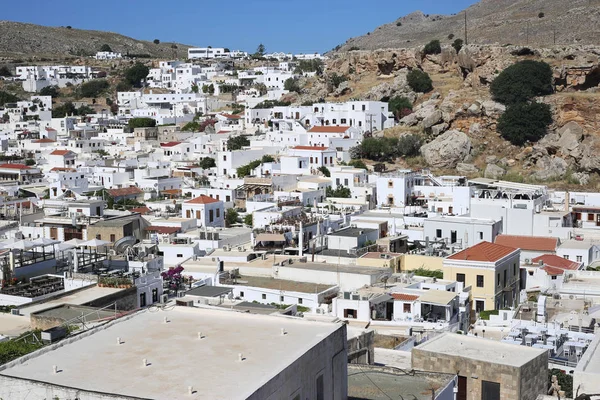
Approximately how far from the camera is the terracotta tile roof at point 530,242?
3128 cm

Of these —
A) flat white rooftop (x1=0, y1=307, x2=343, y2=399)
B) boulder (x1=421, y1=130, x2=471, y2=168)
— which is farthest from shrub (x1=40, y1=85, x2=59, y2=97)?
flat white rooftop (x1=0, y1=307, x2=343, y2=399)

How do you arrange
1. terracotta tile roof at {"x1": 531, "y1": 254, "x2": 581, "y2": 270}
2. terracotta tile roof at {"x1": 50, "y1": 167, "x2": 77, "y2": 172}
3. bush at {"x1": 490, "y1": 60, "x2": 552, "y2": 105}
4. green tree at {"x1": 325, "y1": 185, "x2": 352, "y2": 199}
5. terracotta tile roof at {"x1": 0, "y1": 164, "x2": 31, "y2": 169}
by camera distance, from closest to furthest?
terracotta tile roof at {"x1": 531, "y1": 254, "x2": 581, "y2": 270} → green tree at {"x1": 325, "y1": 185, "x2": 352, "y2": 199} → terracotta tile roof at {"x1": 50, "y1": 167, "x2": 77, "y2": 172} → terracotta tile roof at {"x1": 0, "y1": 164, "x2": 31, "y2": 169} → bush at {"x1": 490, "y1": 60, "x2": 552, "y2": 105}

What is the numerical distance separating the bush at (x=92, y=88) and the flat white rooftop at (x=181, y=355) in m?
89.9

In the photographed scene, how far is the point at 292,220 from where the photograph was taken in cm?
3619

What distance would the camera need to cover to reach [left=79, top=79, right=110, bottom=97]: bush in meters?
97.4

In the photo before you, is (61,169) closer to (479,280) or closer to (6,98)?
(479,280)

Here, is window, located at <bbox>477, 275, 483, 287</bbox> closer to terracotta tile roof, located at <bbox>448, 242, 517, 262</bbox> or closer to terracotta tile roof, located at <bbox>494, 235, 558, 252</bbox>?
terracotta tile roof, located at <bbox>448, 242, 517, 262</bbox>

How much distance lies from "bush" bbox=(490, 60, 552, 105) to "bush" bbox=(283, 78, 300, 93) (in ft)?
78.0

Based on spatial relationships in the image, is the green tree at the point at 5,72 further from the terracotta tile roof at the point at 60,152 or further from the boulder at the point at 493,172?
the boulder at the point at 493,172

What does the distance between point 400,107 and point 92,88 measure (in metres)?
46.4

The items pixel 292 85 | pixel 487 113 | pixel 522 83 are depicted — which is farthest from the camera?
pixel 292 85

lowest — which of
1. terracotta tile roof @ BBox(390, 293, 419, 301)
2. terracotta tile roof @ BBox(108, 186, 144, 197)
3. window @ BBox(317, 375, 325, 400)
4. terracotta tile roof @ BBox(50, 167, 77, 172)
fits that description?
terracotta tile roof @ BBox(390, 293, 419, 301)

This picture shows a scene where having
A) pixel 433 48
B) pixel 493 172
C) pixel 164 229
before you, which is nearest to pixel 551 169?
pixel 493 172

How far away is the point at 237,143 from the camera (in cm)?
6059
